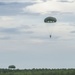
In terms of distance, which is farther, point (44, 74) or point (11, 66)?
point (11, 66)

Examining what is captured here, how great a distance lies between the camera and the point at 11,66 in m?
160

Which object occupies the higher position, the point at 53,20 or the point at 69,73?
the point at 53,20

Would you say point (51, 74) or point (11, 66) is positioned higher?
point (51, 74)

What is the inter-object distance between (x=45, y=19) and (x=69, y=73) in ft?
99.2

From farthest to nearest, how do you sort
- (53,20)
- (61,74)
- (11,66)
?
(11,66)
(61,74)
(53,20)

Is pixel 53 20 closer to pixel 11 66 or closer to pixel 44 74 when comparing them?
pixel 44 74

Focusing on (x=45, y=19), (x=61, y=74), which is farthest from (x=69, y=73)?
(x=45, y=19)

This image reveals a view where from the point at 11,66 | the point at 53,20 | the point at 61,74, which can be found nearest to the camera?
the point at 53,20

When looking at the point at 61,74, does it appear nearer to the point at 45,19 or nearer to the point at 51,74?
the point at 51,74

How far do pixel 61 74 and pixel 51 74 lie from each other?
338 cm

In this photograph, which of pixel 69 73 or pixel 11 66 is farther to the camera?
pixel 11 66

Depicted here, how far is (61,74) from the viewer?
9631 centimetres

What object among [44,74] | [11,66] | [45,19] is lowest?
[11,66]

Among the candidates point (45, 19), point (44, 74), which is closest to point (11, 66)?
point (44, 74)
